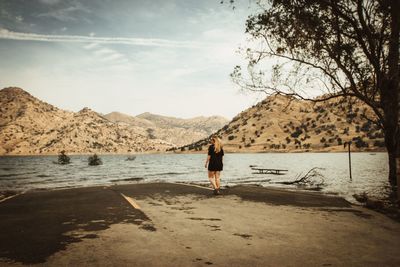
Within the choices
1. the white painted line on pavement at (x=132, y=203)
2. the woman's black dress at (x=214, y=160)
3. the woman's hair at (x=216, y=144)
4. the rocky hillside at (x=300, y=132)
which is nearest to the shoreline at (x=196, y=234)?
the white painted line on pavement at (x=132, y=203)

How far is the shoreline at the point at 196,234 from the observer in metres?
5.31

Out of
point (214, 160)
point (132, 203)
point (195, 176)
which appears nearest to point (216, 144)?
point (214, 160)

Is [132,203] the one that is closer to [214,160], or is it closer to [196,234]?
[214,160]

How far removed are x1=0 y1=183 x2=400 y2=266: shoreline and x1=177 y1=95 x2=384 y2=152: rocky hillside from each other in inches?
4162

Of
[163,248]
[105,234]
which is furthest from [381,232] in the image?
[105,234]

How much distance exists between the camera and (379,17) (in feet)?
53.5

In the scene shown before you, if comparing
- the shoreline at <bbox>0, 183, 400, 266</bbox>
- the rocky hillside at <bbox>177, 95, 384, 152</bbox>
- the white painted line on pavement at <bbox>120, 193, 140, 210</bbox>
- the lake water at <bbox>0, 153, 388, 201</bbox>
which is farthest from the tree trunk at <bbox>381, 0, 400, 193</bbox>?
the rocky hillside at <bbox>177, 95, 384, 152</bbox>

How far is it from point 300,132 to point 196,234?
151 meters

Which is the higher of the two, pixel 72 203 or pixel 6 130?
pixel 6 130

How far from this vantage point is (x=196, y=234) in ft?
22.4

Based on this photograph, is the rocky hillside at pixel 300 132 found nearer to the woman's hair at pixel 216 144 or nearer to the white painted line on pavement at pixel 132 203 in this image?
the woman's hair at pixel 216 144

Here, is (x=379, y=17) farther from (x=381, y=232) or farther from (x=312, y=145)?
(x=312, y=145)

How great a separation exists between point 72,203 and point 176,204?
140 inches

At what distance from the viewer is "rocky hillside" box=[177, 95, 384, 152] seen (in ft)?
417
